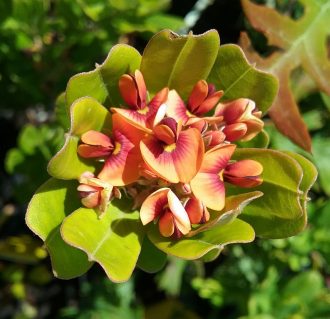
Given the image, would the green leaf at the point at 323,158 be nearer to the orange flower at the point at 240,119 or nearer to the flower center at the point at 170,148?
the orange flower at the point at 240,119

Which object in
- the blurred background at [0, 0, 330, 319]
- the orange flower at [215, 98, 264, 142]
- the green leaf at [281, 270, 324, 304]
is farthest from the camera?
the green leaf at [281, 270, 324, 304]

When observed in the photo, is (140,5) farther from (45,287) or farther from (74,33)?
(45,287)

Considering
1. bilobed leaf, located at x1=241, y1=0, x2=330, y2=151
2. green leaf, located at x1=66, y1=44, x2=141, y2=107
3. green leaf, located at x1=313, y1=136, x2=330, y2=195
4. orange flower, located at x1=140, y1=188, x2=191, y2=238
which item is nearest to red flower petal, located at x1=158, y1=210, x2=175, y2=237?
orange flower, located at x1=140, y1=188, x2=191, y2=238

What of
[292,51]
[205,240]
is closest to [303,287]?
[292,51]

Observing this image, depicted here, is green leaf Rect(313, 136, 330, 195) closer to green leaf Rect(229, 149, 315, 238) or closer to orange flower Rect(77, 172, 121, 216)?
green leaf Rect(229, 149, 315, 238)

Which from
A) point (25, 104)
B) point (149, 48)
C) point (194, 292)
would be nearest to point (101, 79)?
point (149, 48)

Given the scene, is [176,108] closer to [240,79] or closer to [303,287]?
[240,79]
